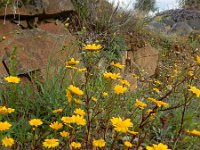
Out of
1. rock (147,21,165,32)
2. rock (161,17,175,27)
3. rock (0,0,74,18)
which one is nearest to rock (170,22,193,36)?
rock (147,21,165,32)

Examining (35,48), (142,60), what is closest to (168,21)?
(142,60)

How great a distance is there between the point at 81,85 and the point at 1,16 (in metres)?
1.40

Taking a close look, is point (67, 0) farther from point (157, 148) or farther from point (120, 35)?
point (157, 148)

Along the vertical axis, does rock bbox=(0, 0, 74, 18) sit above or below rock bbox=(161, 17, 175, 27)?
above

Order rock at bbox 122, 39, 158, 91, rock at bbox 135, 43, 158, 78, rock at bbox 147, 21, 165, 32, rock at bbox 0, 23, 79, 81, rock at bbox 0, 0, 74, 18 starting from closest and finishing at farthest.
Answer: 1. rock at bbox 0, 23, 79, 81
2. rock at bbox 0, 0, 74, 18
3. rock at bbox 122, 39, 158, 91
4. rock at bbox 135, 43, 158, 78
5. rock at bbox 147, 21, 165, 32

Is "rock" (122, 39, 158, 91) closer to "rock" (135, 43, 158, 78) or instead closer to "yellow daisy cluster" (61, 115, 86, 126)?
Result: "rock" (135, 43, 158, 78)

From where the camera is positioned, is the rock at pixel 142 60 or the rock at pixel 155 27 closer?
the rock at pixel 142 60

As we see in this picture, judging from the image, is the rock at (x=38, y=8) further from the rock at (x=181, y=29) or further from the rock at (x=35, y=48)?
the rock at (x=181, y=29)

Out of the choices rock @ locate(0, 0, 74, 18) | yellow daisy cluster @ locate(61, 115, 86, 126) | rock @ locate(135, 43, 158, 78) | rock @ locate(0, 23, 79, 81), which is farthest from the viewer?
rock @ locate(135, 43, 158, 78)

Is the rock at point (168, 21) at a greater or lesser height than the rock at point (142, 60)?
greater

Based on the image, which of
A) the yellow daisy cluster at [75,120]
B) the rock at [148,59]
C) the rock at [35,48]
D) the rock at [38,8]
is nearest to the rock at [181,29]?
the rock at [148,59]

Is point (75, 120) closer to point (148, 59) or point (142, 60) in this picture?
point (142, 60)

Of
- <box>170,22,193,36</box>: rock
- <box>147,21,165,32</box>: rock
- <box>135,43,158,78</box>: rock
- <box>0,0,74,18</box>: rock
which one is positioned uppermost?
<box>0,0,74,18</box>: rock

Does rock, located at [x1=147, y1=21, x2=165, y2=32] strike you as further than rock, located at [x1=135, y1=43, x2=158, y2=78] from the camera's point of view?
Yes
